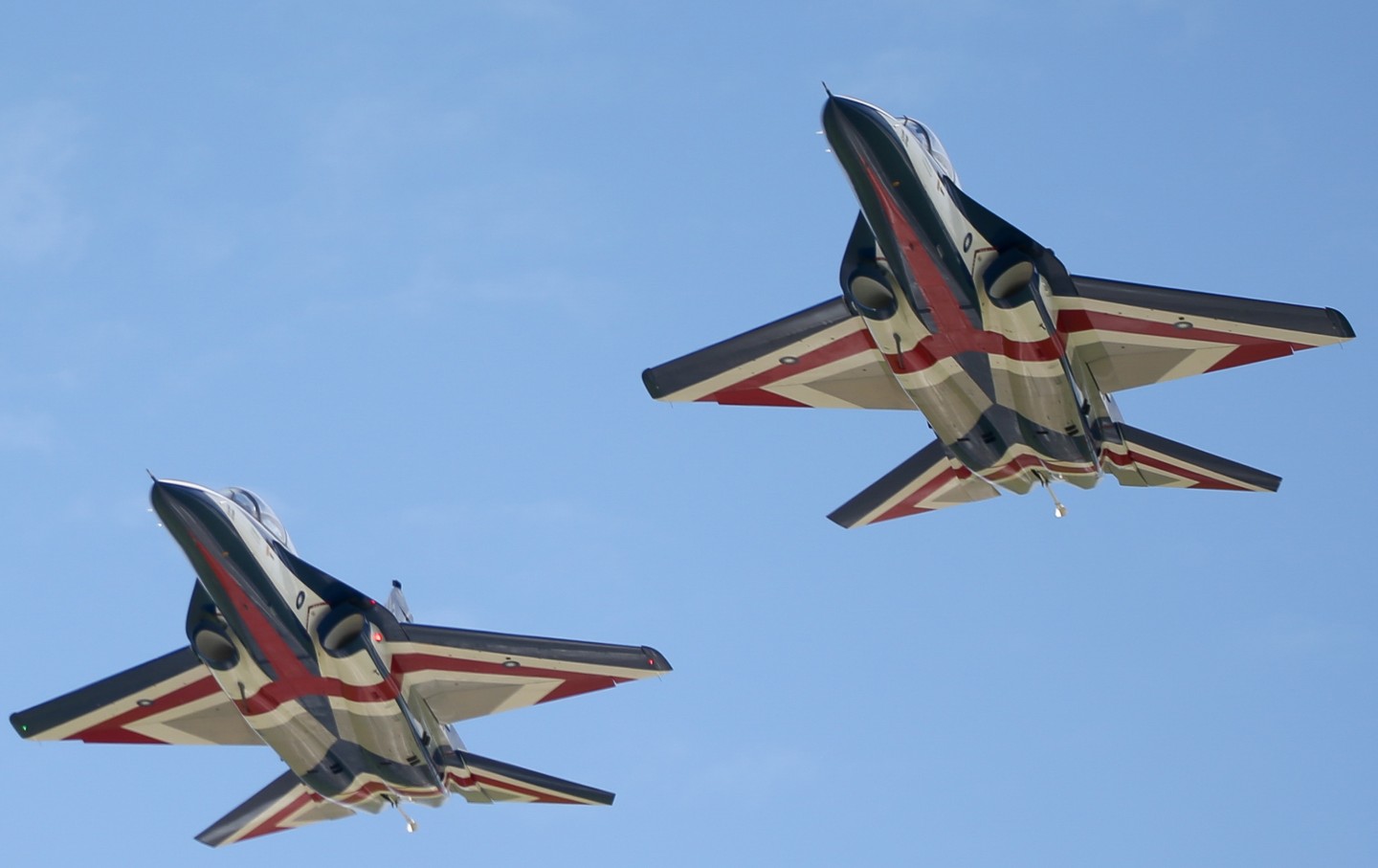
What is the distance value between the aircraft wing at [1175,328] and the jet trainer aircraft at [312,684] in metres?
10.4

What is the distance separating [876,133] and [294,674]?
15.1 metres

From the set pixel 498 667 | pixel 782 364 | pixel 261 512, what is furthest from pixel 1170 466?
pixel 261 512

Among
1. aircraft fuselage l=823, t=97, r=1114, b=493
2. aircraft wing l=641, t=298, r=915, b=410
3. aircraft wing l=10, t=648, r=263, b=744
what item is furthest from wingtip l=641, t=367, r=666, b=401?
aircraft wing l=10, t=648, r=263, b=744

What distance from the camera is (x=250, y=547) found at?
38.2 metres

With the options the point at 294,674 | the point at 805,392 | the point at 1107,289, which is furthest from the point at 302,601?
the point at 1107,289

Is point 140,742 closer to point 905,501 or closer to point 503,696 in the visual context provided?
point 503,696

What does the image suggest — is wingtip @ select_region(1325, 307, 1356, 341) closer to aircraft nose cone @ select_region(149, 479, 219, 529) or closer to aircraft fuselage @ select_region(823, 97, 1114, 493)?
aircraft fuselage @ select_region(823, 97, 1114, 493)

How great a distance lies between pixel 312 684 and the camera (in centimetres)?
4028

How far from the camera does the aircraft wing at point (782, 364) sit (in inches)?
1609

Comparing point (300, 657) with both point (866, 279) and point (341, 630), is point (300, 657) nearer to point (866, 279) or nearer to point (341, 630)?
point (341, 630)

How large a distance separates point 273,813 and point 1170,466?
20211 millimetres

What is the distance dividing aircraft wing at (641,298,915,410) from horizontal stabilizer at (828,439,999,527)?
6.47 feet

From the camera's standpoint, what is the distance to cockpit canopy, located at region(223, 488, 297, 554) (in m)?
39.4

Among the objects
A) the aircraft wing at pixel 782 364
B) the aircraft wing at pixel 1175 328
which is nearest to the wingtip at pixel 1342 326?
the aircraft wing at pixel 1175 328
